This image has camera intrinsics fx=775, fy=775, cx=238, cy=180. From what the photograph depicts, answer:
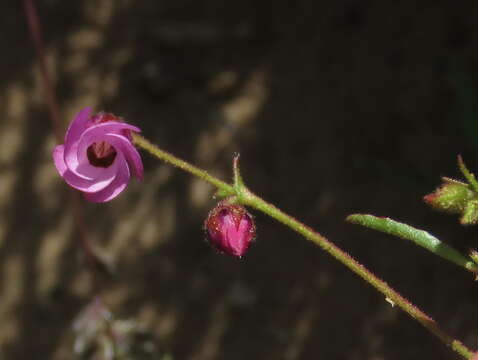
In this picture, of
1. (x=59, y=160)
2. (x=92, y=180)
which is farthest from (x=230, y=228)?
(x=59, y=160)

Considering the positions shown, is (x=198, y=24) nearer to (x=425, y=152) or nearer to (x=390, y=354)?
(x=425, y=152)

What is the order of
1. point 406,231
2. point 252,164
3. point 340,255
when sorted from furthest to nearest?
point 252,164, point 406,231, point 340,255

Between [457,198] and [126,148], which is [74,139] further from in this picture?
[457,198]

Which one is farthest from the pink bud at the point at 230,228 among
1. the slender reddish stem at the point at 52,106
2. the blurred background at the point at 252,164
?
the blurred background at the point at 252,164

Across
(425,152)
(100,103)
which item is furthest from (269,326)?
(100,103)

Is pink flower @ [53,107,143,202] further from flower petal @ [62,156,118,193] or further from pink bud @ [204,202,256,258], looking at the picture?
pink bud @ [204,202,256,258]

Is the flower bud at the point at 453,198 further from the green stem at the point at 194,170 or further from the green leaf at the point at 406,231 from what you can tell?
the green stem at the point at 194,170
